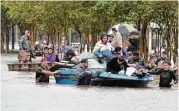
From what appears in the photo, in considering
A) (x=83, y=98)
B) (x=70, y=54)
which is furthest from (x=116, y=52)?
(x=83, y=98)

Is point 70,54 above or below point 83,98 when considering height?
above

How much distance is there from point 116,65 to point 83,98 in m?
4.67

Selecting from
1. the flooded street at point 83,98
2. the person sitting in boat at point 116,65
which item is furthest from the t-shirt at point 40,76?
the person sitting in boat at point 116,65

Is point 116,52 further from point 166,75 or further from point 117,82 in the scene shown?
point 166,75

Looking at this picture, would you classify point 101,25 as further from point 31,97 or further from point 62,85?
point 31,97

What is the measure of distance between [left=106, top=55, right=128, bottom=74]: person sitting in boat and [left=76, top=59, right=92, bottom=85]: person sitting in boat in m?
0.64

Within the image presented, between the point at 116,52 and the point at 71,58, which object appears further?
the point at 71,58

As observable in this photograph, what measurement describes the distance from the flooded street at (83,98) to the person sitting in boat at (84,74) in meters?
0.61

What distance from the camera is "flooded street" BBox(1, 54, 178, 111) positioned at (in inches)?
570

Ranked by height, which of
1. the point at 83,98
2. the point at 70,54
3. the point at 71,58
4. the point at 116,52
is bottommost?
the point at 83,98

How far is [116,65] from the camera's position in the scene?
833 inches

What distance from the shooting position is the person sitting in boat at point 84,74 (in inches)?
836

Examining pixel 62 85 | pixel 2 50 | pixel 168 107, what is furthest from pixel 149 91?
pixel 2 50

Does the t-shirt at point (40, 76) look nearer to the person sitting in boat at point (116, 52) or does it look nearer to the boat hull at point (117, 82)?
the boat hull at point (117, 82)
